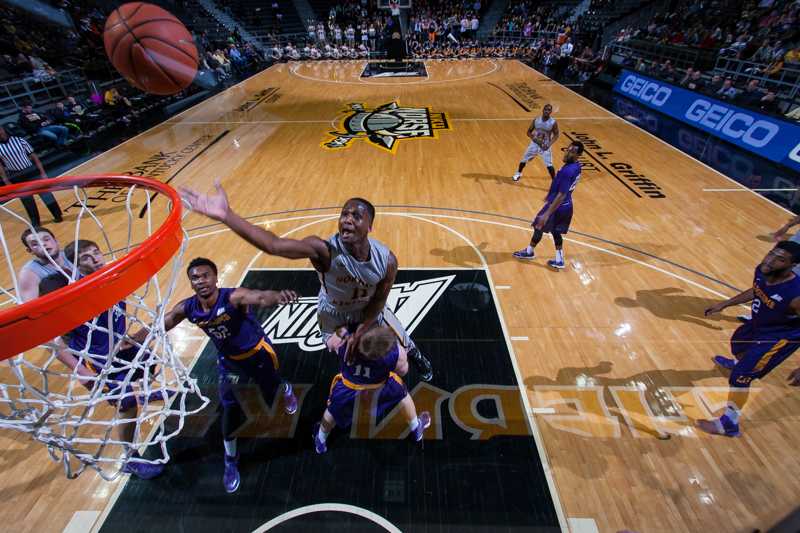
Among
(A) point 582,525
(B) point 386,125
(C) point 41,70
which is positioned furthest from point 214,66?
(A) point 582,525

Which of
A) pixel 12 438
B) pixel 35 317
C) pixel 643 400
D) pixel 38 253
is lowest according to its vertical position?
pixel 12 438

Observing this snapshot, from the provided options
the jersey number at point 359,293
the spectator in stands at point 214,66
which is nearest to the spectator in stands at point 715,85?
the jersey number at point 359,293

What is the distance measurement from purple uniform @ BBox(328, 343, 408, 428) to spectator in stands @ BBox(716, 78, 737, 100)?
11439mm

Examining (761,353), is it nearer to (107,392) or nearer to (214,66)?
(107,392)

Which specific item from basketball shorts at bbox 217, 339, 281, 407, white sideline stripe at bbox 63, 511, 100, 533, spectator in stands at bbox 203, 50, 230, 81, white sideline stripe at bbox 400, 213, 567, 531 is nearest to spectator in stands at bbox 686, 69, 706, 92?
white sideline stripe at bbox 400, 213, 567, 531

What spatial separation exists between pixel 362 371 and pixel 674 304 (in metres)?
3.72

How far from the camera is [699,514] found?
2.46m

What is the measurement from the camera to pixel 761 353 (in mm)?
2768

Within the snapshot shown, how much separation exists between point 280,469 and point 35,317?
1890 millimetres

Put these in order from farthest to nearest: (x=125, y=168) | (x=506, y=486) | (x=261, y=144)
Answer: (x=261, y=144), (x=125, y=168), (x=506, y=486)

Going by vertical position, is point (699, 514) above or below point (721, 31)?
below

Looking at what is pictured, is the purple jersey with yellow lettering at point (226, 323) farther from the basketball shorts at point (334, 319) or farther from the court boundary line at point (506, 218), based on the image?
the court boundary line at point (506, 218)

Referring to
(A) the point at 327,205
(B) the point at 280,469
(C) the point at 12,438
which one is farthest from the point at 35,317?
(A) the point at 327,205

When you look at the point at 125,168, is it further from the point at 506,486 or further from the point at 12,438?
the point at 506,486
